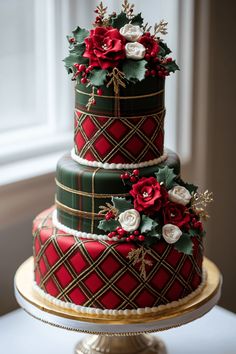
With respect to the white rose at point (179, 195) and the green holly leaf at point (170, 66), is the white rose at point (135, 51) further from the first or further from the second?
the white rose at point (179, 195)

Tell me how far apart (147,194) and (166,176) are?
0.05 meters

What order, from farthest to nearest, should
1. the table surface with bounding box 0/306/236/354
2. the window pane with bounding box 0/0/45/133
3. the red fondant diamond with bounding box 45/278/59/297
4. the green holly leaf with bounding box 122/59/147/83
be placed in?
the window pane with bounding box 0/0/45/133 → the table surface with bounding box 0/306/236/354 → the red fondant diamond with bounding box 45/278/59/297 → the green holly leaf with bounding box 122/59/147/83

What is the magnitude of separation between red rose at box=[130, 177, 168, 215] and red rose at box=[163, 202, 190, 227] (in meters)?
0.02

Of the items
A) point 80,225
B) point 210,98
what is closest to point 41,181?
point 80,225

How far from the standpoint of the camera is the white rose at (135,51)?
121cm

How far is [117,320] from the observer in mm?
1256

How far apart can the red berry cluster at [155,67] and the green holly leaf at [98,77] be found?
0.07 m

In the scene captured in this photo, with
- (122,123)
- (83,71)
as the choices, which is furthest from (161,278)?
(83,71)

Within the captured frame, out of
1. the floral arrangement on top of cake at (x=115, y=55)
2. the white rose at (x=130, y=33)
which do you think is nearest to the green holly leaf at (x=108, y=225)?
the floral arrangement on top of cake at (x=115, y=55)

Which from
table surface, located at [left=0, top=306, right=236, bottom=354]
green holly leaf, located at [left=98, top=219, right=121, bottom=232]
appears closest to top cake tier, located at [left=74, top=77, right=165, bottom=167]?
green holly leaf, located at [left=98, top=219, right=121, bottom=232]

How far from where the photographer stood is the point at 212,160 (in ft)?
6.35

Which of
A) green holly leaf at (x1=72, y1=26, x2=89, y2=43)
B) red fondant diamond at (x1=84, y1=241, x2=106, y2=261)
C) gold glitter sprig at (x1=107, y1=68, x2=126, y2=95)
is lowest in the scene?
red fondant diamond at (x1=84, y1=241, x2=106, y2=261)

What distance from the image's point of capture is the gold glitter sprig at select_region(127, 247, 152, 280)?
124cm

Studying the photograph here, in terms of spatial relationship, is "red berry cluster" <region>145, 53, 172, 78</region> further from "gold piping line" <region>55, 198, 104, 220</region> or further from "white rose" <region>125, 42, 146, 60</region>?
"gold piping line" <region>55, 198, 104, 220</region>
